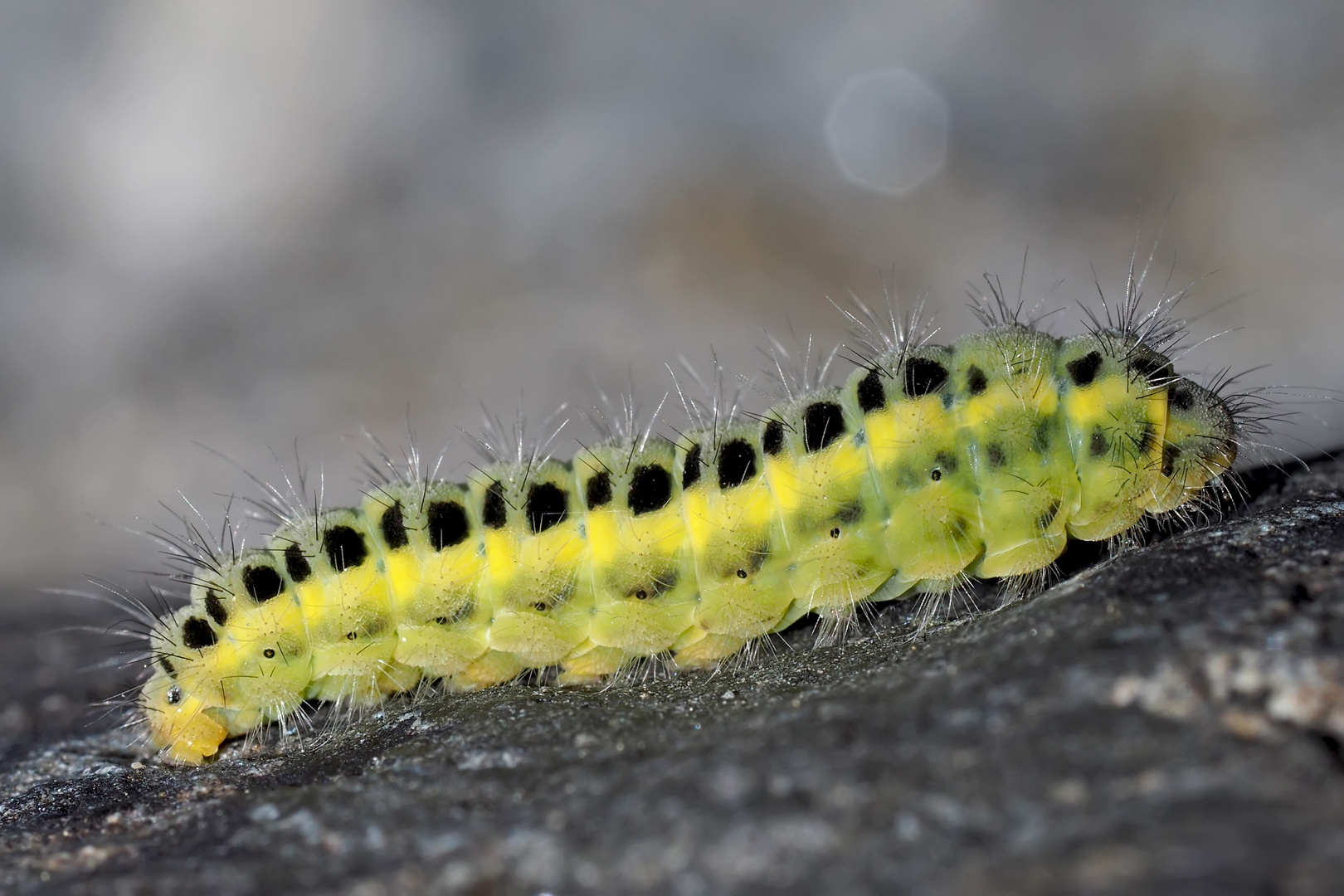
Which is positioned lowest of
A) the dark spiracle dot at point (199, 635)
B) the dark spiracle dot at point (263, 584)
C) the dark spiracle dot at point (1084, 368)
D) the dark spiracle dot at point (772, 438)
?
the dark spiracle dot at point (199, 635)

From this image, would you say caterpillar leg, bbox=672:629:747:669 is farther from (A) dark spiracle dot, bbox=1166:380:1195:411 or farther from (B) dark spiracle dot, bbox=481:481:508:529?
(A) dark spiracle dot, bbox=1166:380:1195:411

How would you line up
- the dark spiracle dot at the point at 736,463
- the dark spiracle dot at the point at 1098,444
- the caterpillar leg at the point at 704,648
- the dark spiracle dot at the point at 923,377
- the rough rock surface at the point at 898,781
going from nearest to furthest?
the rough rock surface at the point at 898,781, the dark spiracle dot at the point at 1098,444, the dark spiracle dot at the point at 923,377, the dark spiracle dot at the point at 736,463, the caterpillar leg at the point at 704,648

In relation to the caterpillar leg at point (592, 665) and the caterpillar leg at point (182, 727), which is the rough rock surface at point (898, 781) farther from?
the caterpillar leg at point (182, 727)

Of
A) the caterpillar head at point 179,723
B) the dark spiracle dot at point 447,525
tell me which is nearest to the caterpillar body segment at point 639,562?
the dark spiracle dot at point 447,525

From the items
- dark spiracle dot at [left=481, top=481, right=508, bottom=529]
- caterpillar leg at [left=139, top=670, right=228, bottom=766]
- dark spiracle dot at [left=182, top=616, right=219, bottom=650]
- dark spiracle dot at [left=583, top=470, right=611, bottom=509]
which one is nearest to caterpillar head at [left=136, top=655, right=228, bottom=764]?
caterpillar leg at [left=139, top=670, right=228, bottom=766]

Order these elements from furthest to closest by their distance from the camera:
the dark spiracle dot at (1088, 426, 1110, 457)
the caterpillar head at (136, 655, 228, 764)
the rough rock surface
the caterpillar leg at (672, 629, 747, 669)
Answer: the caterpillar head at (136, 655, 228, 764), the caterpillar leg at (672, 629, 747, 669), the dark spiracle dot at (1088, 426, 1110, 457), the rough rock surface

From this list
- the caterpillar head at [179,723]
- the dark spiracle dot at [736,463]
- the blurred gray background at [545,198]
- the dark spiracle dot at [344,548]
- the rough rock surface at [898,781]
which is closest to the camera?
the rough rock surface at [898,781]

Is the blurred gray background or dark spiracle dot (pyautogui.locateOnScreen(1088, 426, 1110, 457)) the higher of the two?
the blurred gray background
